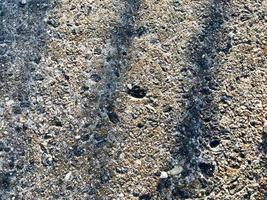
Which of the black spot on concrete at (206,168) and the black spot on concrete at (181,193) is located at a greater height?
the black spot on concrete at (206,168)

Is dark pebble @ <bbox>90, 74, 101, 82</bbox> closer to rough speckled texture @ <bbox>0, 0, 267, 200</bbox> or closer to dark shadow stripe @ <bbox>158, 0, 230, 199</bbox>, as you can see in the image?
rough speckled texture @ <bbox>0, 0, 267, 200</bbox>

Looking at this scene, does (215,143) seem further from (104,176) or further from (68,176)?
(68,176)

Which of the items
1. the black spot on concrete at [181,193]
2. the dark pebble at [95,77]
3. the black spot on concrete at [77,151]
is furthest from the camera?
the dark pebble at [95,77]

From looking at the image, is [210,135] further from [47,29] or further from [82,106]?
[47,29]

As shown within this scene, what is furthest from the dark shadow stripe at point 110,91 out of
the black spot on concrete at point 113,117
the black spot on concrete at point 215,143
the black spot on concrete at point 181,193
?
the black spot on concrete at point 215,143

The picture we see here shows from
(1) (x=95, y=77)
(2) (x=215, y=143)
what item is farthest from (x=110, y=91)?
(2) (x=215, y=143)

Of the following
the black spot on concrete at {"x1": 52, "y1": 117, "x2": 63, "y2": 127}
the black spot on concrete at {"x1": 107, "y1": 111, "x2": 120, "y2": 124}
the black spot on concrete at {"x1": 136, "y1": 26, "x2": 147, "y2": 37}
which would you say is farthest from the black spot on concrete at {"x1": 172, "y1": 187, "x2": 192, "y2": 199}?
the black spot on concrete at {"x1": 136, "y1": 26, "x2": 147, "y2": 37}

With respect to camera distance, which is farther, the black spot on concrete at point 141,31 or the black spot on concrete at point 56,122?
the black spot on concrete at point 141,31

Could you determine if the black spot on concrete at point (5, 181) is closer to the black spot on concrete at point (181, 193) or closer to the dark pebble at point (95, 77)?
the dark pebble at point (95, 77)
